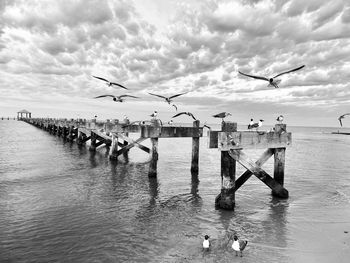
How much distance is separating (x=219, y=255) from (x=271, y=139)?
523 centimetres

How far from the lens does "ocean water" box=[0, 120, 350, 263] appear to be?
21.7ft

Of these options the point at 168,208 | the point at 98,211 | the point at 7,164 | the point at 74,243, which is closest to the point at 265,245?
the point at 168,208

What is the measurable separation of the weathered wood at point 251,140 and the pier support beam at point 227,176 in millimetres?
274

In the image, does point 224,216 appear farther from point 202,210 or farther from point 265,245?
point 265,245

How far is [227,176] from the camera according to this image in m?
9.16

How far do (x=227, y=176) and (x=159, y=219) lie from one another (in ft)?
8.20

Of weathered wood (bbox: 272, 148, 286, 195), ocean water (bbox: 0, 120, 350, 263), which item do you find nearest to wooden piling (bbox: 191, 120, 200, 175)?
ocean water (bbox: 0, 120, 350, 263)

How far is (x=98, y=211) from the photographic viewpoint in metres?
9.45

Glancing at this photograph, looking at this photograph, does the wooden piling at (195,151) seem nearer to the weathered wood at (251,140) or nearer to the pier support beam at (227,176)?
the weathered wood at (251,140)

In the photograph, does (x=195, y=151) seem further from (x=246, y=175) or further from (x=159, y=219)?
(x=159, y=219)

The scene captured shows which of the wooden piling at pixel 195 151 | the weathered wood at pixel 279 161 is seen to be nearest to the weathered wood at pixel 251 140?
the weathered wood at pixel 279 161

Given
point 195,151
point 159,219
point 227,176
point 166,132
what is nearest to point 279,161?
point 227,176

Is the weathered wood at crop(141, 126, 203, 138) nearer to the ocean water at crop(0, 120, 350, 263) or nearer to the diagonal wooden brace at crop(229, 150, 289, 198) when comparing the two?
the ocean water at crop(0, 120, 350, 263)

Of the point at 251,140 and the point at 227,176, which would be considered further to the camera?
the point at 251,140
